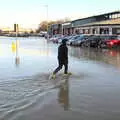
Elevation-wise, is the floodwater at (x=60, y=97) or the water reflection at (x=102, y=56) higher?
the floodwater at (x=60, y=97)

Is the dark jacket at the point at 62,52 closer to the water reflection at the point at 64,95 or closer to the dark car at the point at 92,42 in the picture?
the water reflection at the point at 64,95

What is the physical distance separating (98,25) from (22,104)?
8415cm

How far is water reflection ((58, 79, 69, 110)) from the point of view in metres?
10.4

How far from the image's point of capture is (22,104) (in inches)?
409

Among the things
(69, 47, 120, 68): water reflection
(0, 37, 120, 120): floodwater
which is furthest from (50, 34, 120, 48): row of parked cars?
(0, 37, 120, 120): floodwater

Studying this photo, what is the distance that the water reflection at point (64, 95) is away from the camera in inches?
410

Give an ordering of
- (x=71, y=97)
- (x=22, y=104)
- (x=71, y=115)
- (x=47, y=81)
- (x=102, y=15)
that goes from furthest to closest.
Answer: (x=102, y=15) → (x=47, y=81) → (x=71, y=97) → (x=22, y=104) → (x=71, y=115)

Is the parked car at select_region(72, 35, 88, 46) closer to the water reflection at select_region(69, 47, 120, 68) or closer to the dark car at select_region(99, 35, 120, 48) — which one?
the dark car at select_region(99, 35, 120, 48)

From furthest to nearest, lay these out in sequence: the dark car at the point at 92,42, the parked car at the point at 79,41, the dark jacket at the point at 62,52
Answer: the parked car at the point at 79,41
the dark car at the point at 92,42
the dark jacket at the point at 62,52

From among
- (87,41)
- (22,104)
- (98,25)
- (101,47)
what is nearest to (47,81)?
(22,104)

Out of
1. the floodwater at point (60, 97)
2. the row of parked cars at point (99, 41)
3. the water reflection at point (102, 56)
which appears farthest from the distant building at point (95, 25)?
the floodwater at point (60, 97)

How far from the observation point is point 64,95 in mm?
11844

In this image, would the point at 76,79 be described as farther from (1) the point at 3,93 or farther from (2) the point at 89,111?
(2) the point at 89,111

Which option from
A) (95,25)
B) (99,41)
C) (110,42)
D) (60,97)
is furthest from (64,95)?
(95,25)
